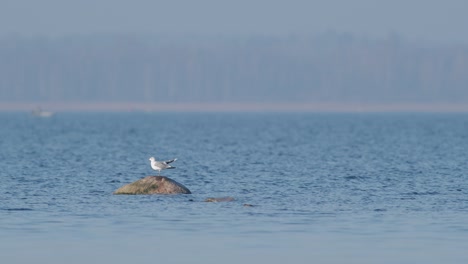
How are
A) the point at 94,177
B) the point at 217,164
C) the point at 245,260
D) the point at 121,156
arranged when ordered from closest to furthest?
1. the point at 245,260
2. the point at 94,177
3. the point at 217,164
4. the point at 121,156

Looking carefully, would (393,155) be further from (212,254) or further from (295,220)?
(212,254)

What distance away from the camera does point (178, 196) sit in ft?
116

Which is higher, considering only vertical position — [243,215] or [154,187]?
[154,187]

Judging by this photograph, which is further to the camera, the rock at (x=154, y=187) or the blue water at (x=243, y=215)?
the rock at (x=154, y=187)

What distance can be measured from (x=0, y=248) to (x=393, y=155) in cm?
4894

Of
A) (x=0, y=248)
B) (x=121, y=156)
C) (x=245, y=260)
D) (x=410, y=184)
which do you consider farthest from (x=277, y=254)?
(x=121, y=156)

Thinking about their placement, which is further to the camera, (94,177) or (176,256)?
(94,177)

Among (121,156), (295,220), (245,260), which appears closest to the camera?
(245,260)

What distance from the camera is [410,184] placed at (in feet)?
141

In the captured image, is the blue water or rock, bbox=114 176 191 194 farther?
rock, bbox=114 176 191 194

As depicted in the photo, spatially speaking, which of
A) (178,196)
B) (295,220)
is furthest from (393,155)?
(295,220)

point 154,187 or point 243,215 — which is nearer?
point 243,215

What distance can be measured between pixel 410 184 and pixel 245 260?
22.5 metres

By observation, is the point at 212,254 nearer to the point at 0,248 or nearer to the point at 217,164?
the point at 0,248
